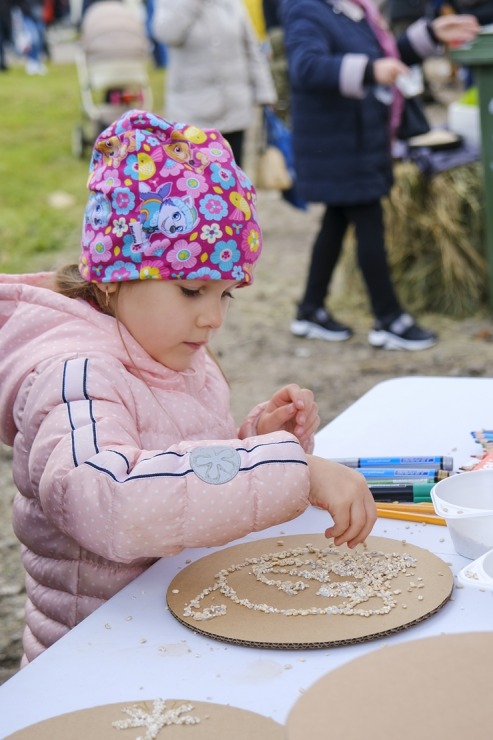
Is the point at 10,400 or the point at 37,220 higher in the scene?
the point at 10,400

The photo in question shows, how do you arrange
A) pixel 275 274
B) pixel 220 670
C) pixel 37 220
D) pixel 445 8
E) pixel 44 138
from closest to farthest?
1. pixel 220 670
2. pixel 275 274
3. pixel 37 220
4. pixel 445 8
5. pixel 44 138

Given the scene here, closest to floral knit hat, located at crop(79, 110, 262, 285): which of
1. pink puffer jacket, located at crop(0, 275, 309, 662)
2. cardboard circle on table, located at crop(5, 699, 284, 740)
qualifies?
pink puffer jacket, located at crop(0, 275, 309, 662)

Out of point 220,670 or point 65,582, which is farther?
point 65,582

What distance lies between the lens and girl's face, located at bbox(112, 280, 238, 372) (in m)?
1.35

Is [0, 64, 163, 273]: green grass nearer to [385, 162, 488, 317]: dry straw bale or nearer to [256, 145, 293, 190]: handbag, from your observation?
[256, 145, 293, 190]: handbag

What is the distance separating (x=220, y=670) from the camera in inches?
37.7

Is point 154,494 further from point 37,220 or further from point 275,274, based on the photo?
point 37,220

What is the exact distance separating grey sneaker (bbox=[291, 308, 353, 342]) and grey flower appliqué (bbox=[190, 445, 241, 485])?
11.6 ft

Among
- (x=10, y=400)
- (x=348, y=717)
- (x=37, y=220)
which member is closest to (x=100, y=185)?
(x=10, y=400)

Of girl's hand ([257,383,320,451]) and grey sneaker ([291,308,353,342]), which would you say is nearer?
girl's hand ([257,383,320,451])

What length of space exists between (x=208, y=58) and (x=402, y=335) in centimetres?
174

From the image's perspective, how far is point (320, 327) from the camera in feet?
15.3

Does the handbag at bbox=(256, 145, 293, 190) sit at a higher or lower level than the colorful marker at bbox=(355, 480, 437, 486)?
lower

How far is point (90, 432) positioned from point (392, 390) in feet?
2.30
